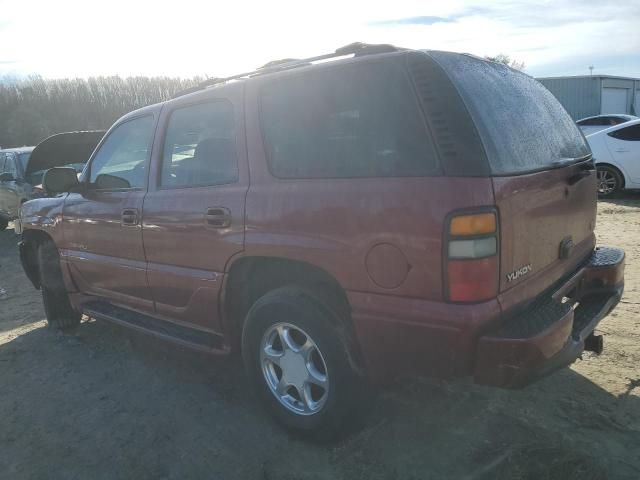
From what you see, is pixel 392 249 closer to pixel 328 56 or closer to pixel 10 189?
pixel 328 56

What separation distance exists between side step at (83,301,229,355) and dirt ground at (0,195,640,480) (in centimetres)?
40

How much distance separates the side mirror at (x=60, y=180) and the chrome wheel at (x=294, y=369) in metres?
2.33

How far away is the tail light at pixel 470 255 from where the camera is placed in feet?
7.03

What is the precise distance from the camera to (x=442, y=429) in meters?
2.85

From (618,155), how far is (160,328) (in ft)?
29.9

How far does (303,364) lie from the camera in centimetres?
274

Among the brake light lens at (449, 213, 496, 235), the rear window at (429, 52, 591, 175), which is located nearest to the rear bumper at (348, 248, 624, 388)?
the brake light lens at (449, 213, 496, 235)

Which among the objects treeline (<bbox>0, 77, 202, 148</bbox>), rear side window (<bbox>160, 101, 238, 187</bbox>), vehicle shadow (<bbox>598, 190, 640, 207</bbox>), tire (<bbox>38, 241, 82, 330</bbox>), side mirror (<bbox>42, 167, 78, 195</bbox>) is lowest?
vehicle shadow (<bbox>598, 190, 640, 207</bbox>)

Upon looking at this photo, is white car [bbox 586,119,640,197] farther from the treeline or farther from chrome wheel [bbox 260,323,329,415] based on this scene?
the treeline

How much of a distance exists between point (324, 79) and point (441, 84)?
2.06 feet

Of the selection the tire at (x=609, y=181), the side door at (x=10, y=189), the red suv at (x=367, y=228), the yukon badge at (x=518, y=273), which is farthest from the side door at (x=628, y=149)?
the side door at (x=10, y=189)

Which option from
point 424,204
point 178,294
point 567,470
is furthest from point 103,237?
point 567,470

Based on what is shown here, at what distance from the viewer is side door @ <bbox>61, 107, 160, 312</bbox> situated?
366 centimetres

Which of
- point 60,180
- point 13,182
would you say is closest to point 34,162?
point 13,182
